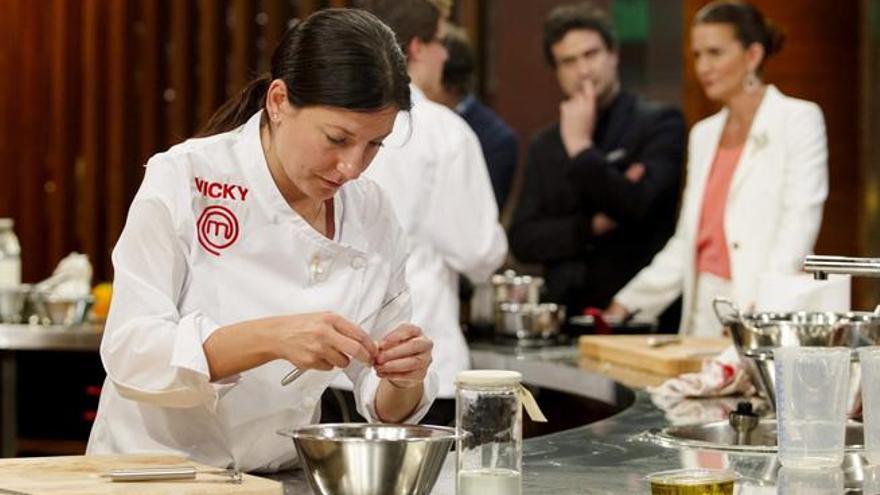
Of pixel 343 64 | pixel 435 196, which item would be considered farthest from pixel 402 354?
pixel 435 196

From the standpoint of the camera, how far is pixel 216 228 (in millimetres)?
2230

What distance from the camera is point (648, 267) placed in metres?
4.79

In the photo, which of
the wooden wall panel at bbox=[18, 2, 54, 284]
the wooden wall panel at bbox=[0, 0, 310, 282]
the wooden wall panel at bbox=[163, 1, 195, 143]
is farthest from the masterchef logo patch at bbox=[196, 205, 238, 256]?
the wooden wall panel at bbox=[18, 2, 54, 284]

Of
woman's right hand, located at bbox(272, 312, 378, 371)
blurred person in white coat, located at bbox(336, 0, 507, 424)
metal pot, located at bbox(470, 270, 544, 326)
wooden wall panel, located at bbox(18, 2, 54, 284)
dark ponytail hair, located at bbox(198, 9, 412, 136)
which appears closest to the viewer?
woman's right hand, located at bbox(272, 312, 378, 371)

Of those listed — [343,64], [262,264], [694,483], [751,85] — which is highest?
[751,85]

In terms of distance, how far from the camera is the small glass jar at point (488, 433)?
192cm

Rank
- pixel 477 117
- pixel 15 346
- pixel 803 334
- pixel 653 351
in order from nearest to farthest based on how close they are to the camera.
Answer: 1. pixel 803 334
2. pixel 653 351
3. pixel 15 346
4. pixel 477 117

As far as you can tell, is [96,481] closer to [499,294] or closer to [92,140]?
[499,294]

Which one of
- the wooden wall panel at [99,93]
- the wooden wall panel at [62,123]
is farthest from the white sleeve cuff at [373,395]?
the wooden wall panel at [62,123]

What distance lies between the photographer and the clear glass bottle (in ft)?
15.6

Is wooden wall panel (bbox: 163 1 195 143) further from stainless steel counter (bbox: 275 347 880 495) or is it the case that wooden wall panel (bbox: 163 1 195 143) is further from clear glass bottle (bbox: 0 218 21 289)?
stainless steel counter (bbox: 275 347 880 495)

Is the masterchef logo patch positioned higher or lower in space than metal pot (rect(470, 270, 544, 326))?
higher

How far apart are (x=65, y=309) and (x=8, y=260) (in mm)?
253

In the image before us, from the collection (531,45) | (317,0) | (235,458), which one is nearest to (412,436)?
(235,458)
